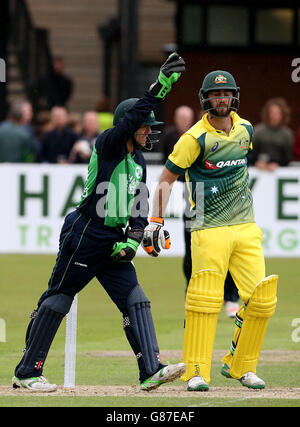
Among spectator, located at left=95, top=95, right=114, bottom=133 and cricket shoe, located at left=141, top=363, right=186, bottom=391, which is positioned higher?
spectator, located at left=95, top=95, right=114, bottom=133

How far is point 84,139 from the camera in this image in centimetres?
1820

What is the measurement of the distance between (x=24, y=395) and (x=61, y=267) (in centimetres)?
91

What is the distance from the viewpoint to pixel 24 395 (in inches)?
327

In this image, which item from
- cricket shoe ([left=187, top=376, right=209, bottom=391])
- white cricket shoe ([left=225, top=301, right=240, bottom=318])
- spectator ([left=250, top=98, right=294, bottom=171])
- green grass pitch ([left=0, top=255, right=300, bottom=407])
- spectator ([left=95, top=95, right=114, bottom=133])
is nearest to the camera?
green grass pitch ([left=0, top=255, right=300, bottom=407])

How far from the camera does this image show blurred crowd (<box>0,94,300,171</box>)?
57.7ft

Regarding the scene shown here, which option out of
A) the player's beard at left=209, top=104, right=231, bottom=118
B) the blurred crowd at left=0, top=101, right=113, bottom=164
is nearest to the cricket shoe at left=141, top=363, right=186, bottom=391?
the player's beard at left=209, top=104, right=231, bottom=118

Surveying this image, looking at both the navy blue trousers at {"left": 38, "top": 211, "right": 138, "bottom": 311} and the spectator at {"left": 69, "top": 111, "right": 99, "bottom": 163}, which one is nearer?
the navy blue trousers at {"left": 38, "top": 211, "right": 138, "bottom": 311}

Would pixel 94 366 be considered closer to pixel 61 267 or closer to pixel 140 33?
pixel 61 267

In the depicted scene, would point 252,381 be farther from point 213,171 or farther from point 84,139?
point 84,139

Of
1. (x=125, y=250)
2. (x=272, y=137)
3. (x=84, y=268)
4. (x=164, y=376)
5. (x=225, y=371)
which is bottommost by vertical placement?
(x=225, y=371)

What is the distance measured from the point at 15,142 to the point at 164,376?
35.1ft

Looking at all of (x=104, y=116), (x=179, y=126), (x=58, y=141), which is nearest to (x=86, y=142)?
(x=58, y=141)

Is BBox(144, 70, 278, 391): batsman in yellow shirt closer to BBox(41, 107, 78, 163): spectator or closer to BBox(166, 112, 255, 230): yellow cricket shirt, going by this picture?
BBox(166, 112, 255, 230): yellow cricket shirt

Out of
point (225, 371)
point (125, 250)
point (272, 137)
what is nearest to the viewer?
point (125, 250)
